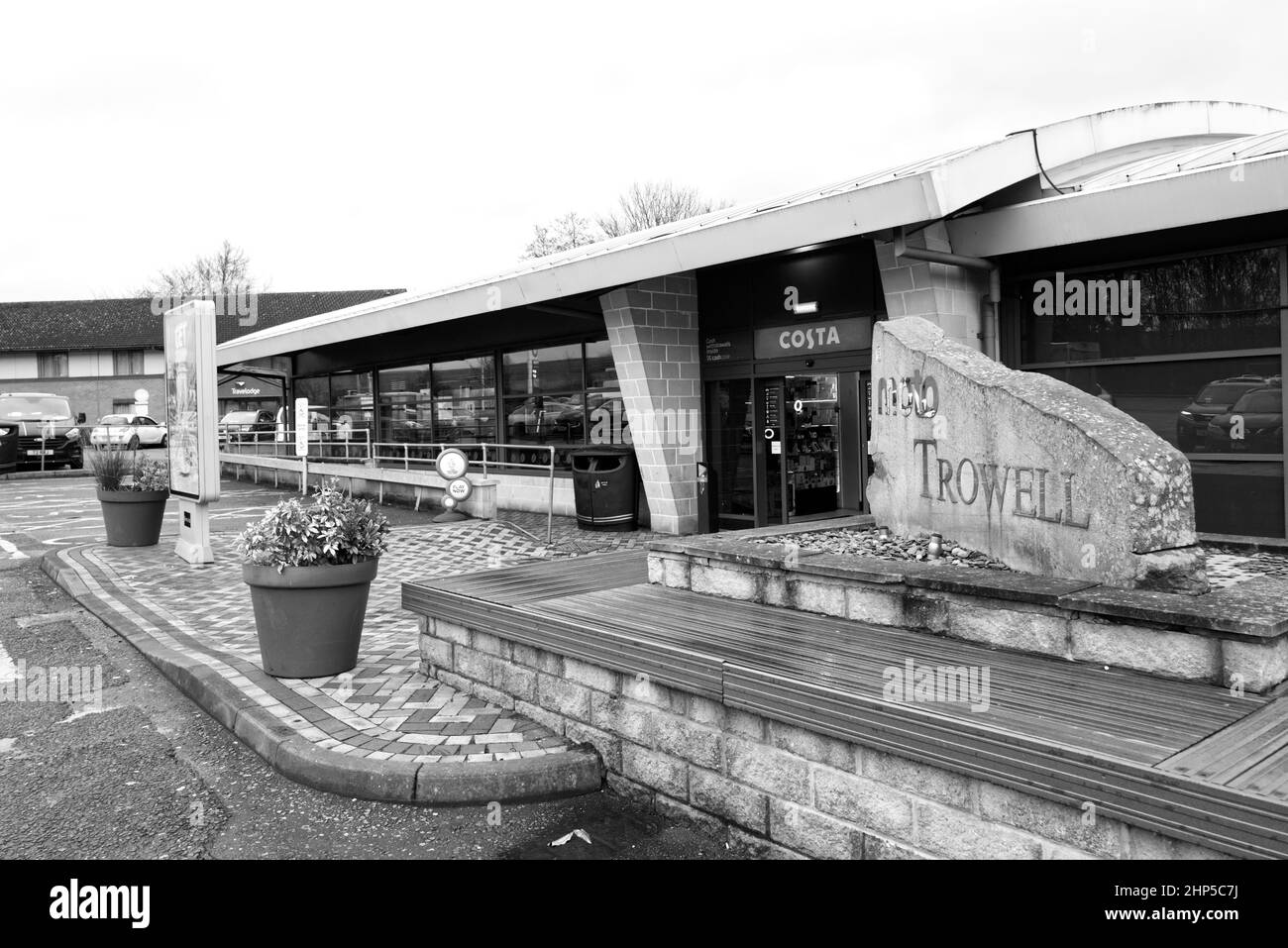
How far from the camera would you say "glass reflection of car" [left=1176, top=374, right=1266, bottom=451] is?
8.77 m

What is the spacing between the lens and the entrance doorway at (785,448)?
12.8m

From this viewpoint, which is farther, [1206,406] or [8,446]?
[8,446]

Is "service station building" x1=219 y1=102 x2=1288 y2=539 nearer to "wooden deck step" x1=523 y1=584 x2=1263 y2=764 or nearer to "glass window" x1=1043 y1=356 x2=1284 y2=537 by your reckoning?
"glass window" x1=1043 y1=356 x2=1284 y2=537

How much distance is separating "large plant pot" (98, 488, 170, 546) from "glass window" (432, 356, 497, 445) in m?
6.47

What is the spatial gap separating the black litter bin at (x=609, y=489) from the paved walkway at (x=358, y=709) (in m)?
4.09

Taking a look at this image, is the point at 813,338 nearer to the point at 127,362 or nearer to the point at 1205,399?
the point at 1205,399

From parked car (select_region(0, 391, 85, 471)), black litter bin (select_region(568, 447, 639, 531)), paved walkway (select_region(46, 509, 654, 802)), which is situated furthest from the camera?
parked car (select_region(0, 391, 85, 471))

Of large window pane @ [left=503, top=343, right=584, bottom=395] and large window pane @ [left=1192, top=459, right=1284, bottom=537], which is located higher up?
large window pane @ [left=503, top=343, right=584, bottom=395]

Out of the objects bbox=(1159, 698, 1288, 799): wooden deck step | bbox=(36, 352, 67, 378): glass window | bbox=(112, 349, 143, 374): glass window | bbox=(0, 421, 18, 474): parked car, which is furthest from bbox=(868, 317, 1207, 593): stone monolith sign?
bbox=(36, 352, 67, 378): glass window

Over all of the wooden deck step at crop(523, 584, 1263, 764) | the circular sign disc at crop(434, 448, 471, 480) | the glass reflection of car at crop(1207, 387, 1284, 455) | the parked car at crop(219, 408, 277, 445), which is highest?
the parked car at crop(219, 408, 277, 445)

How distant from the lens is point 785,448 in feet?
42.0

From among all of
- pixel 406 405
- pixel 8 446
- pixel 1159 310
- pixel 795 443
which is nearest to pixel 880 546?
pixel 1159 310

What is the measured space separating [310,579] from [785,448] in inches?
314
